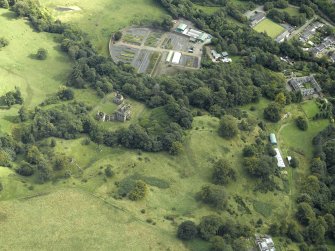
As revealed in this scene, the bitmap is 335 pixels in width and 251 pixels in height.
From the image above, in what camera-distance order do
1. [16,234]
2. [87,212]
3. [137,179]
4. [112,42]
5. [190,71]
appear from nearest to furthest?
[16,234], [87,212], [137,179], [190,71], [112,42]

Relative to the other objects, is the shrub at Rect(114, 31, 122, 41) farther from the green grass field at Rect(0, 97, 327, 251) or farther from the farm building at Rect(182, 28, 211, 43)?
the green grass field at Rect(0, 97, 327, 251)

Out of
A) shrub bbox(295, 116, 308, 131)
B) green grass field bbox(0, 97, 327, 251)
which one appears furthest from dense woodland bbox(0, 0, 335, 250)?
green grass field bbox(0, 97, 327, 251)

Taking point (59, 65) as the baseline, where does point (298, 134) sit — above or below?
above

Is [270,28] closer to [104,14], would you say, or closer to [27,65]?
[104,14]

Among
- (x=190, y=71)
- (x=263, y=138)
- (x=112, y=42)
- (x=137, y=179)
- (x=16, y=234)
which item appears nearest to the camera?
(x=16, y=234)

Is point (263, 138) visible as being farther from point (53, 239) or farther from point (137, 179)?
point (53, 239)

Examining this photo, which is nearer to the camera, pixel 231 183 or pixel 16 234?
pixel 16 234

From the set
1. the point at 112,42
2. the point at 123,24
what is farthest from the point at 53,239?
the point at 123,24
